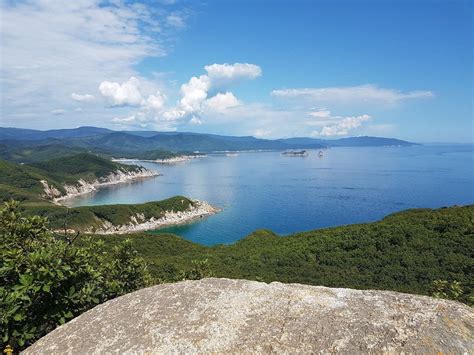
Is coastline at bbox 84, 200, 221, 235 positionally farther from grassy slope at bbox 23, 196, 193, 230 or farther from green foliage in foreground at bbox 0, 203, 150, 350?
green foliage in foreground at bbox 0, 203, 150, 350

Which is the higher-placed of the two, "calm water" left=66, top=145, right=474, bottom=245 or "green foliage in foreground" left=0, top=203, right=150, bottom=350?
"green foliage in foreground" left=0, top=203, right=150, bottom=350

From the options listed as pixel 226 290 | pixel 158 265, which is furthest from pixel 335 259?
pixel 226 290

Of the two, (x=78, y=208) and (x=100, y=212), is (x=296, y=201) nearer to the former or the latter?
(x=100, y=212)

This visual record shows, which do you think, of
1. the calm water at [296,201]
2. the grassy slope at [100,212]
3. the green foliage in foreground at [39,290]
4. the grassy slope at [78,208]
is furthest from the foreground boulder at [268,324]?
the grassy slope at [100,212]

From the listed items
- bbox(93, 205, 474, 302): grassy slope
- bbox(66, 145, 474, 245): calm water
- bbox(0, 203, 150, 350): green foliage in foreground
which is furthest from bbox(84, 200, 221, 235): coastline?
bbox(0, 203, 150, 350): green foliage in foreground

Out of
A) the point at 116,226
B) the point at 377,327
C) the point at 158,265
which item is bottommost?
the point at 116,226

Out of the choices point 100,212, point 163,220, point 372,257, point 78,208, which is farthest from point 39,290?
point 78,208

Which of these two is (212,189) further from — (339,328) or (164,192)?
(339,328)
